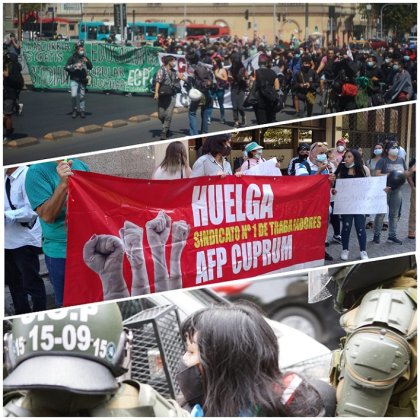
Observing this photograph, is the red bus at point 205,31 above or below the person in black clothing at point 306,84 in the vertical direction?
above

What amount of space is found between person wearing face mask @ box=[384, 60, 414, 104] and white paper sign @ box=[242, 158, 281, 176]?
4.79 metres

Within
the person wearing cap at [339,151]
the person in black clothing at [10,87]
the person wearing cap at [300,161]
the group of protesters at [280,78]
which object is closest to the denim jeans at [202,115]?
the group of protesters at [280,78]

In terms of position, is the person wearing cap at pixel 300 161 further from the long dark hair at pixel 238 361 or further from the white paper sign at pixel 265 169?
the long dark hair at pixel 238 361

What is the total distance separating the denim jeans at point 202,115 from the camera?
841 centimetres

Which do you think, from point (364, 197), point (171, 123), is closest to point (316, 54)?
point (171, 123)

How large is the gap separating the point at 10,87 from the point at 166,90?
1.49 metres

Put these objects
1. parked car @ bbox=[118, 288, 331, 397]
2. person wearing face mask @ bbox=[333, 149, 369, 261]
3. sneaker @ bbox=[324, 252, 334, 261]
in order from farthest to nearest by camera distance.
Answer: person wearing face mask @ bbox=[333, 149, 369, 261] → sneaker @ bbox=[324, 252, 334, 261] → parked car @ bbox=[118, 288, 331, 397]

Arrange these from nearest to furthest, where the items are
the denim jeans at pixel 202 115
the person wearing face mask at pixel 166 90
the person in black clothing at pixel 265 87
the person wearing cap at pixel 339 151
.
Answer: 1. the person wearing cap at pixel 339 151
2. the person wearing face mask at pixel 166 90
3. the denim jeans at pixel 202 115
4. the person in black clothing at pixel 265 87

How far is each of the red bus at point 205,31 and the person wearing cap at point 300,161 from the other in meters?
2.98

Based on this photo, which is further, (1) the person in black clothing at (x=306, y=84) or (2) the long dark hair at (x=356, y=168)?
(1) the person in black clothing at (x=306, y=84)

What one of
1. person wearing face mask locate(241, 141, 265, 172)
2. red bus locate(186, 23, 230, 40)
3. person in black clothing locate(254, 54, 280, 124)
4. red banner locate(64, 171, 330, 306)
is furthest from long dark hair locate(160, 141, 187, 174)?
person in black clothing locate(254, 54, 280, 124)

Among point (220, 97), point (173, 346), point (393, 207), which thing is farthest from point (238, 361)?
point (220, 97)

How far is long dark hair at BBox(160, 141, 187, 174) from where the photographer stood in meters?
5.23

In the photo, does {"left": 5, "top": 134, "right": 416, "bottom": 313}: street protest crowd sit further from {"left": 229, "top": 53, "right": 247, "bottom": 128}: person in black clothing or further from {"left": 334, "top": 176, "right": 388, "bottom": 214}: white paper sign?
{"left": 229, "top": 53, "right": 247, "bottom": 128}: person in black clothing
